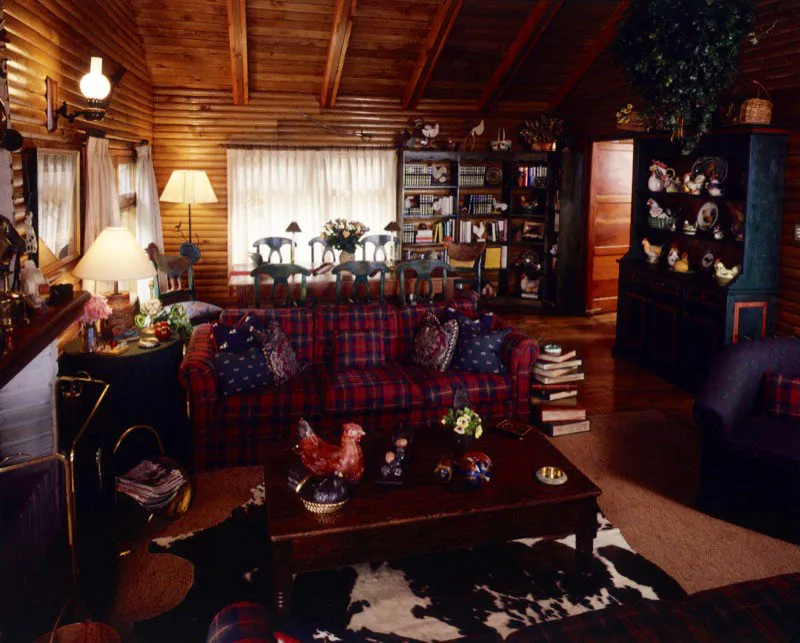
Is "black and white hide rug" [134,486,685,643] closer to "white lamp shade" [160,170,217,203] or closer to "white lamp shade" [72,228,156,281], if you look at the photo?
"white lamp shade" [72,228,156,281]

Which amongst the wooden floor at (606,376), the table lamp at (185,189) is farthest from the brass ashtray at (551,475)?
the table lamp at (185,189)

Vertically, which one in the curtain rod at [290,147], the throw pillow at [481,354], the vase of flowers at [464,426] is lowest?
the vase of flowers at [464,426]

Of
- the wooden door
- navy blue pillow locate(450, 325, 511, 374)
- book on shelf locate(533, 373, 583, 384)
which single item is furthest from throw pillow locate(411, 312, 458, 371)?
the wooden door

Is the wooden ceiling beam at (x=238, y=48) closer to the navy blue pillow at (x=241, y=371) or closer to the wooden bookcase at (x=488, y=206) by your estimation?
the wooden bookcase at (x=488, y=206)

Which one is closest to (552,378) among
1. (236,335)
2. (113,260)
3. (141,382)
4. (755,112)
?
(236,335)

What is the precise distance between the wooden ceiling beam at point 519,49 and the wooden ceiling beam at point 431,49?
0.83 metres

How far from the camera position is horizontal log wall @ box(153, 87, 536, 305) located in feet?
30.7

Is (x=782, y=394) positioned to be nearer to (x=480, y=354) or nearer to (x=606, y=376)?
(x=480, y=354)

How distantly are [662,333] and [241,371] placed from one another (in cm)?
416

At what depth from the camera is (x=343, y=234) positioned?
25.9ft

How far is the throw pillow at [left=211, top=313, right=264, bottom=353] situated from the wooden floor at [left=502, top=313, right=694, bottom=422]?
284 cm

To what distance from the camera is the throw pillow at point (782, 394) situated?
4418 mm

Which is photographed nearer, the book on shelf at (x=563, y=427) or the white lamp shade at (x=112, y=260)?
the white lamp shade at (x=112, y=260)

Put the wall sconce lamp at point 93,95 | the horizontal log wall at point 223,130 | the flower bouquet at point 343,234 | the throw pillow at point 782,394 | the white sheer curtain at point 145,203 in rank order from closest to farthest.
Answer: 1. the throw pillow at point 782,394
2. the wall sconce lamp at point 93,95
3. the white sheer curtain at point 145,203
4. the flower bouquet at point 343,234
5. the horizontal log wall at point 223,130
